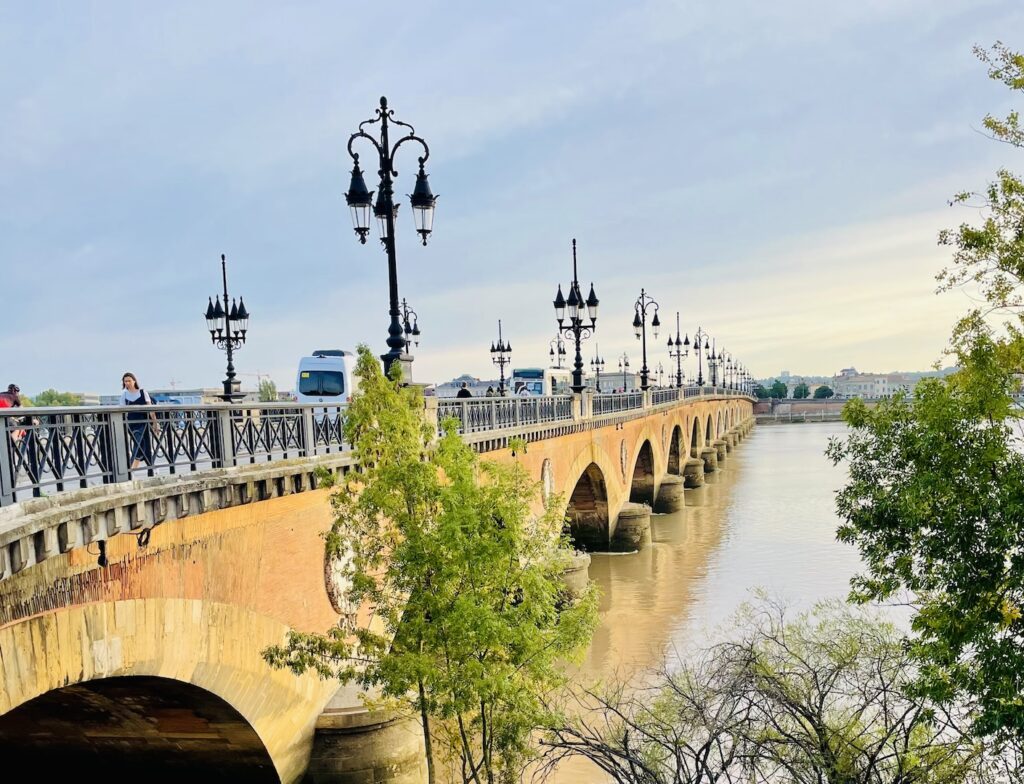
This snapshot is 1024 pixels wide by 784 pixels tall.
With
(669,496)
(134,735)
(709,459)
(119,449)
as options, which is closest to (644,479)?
(669,496)

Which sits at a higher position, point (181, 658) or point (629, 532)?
point (181, 658)

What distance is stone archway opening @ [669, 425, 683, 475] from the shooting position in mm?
50312

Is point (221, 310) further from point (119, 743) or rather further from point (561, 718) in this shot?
point (561, 718)

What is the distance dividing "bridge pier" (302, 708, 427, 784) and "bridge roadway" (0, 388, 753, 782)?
0.06 feet

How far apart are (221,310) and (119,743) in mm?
10734

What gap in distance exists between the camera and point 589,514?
29438mm

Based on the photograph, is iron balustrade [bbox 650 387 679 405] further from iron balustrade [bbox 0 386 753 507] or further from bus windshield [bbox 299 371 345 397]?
iron balustrade [bbox 0 386 753 507]

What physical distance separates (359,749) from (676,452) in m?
42.2

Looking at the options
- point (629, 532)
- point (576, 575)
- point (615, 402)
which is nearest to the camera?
point (576, 575)

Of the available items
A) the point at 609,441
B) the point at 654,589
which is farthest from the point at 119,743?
the point at 609,441

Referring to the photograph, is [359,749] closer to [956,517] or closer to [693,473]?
[956,517]

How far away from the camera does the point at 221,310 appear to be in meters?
19.0

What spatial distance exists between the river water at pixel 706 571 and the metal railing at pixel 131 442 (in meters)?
7.26

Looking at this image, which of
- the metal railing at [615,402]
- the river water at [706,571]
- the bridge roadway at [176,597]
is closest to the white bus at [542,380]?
the metal railing at [615,402]
